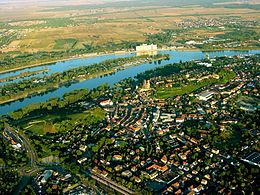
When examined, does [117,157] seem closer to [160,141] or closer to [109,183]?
[109,183]

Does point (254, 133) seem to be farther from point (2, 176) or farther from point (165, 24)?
point (165, 24)

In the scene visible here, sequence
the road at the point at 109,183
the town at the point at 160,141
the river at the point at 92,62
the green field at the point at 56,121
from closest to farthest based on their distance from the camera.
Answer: the road at the point at 109,183 → the town at the point at 160,141 → the green field at the point at 56,121 → the river at the point at 92,62

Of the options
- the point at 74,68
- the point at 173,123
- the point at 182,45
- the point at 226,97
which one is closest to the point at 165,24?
the point at 182,45

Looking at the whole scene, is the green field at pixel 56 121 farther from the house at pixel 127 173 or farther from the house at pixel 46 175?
the house at pixel 127 173

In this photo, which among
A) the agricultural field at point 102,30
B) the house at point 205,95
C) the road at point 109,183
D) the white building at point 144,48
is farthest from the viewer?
the agricultural field at point 102,30

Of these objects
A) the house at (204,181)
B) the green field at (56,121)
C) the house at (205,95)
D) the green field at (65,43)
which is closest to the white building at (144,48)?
the green field at (65,43)

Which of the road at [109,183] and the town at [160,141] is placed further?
the town at [160,141]

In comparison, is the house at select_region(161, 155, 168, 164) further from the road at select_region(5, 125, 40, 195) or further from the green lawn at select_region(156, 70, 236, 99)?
the green lawn at select_region(156, 70, 236, 99)

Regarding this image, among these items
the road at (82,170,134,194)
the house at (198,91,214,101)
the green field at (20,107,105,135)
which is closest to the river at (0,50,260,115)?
the green field at (20,107,105,135)

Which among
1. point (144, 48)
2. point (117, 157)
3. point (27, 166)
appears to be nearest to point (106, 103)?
point (117, 157)

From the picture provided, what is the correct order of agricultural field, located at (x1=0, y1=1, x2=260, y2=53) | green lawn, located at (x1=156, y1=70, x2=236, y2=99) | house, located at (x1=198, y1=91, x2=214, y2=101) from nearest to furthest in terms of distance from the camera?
house, located at (x1=198, y1=91, x2=214, y2=101) < green lawn, located at (x1=156, y1=70, x2=236, y2=99) < agricultural field, located at (x1=0, y1=1, x2=260, y2=53)

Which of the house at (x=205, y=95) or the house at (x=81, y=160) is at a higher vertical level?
the house at (x=205, y=95)

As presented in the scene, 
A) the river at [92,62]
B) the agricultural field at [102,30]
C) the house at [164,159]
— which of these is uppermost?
the agricultural field at [102,30]
